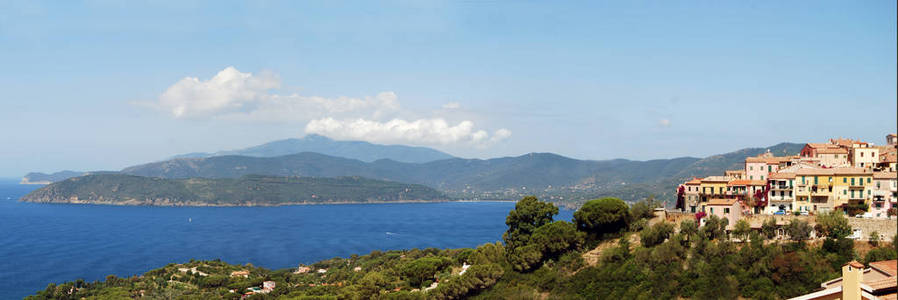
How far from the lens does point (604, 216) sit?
3150cm

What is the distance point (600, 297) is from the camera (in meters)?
26.5

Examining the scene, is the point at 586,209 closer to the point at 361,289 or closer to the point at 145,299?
the point at 361,289

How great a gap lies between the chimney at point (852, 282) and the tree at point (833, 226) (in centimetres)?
1562

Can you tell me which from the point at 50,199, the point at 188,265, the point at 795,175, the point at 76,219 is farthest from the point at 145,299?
the point at 50,199

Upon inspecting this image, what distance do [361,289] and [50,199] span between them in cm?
21028

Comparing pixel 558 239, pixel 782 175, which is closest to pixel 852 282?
pixel 782 175

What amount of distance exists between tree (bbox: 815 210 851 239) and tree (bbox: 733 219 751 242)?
2.65 meters

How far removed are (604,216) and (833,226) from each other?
10.8 metres

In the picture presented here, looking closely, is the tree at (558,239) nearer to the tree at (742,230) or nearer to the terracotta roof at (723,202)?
the terracotta roof at (723,202)

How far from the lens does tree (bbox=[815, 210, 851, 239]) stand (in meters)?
23.4

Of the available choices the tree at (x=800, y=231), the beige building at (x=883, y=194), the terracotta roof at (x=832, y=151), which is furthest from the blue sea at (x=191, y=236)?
the beige building at (x=883, y=194)

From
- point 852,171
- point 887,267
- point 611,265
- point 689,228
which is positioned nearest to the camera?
point 887,267

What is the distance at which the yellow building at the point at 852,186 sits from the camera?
25281 mm

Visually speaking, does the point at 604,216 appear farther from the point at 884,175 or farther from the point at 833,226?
the point at 884,175
